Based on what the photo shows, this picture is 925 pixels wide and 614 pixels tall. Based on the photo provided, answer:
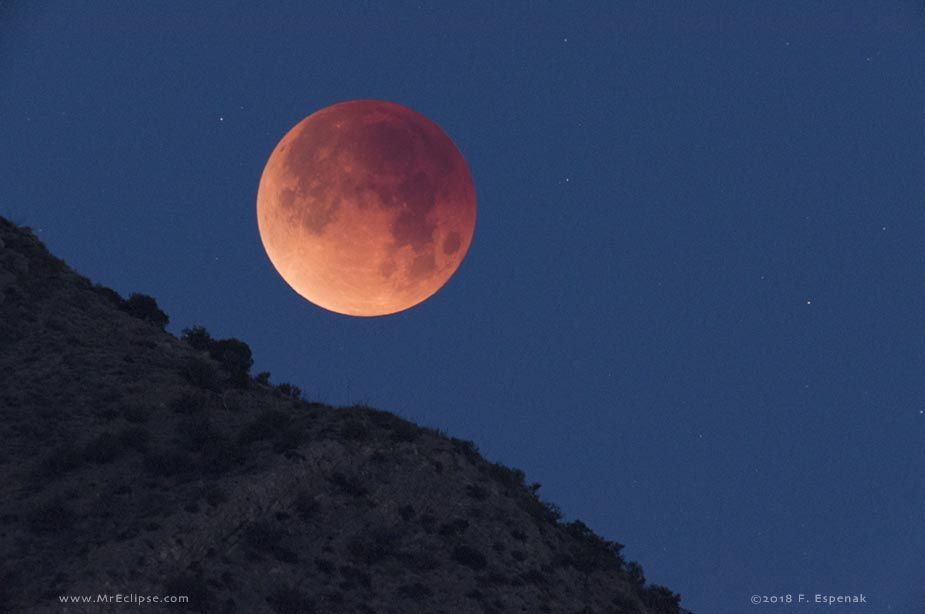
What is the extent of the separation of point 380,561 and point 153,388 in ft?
48.6

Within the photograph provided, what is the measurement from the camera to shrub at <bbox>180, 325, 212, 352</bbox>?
56.4 metres

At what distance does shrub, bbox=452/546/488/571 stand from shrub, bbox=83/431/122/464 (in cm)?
1463

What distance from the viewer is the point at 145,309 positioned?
56.9m

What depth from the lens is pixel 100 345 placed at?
156 ft

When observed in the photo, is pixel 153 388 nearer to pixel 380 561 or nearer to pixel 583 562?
pixel 380 561

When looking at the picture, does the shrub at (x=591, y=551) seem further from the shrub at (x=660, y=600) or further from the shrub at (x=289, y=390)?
the shrub at (x=289, y=390)

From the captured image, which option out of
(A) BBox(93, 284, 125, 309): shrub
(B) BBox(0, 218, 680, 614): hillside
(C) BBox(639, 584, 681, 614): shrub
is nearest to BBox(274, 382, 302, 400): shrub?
(B) BBox(0, 218, 680, 614): hillside

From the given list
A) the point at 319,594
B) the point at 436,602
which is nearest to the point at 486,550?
the point at 436,602

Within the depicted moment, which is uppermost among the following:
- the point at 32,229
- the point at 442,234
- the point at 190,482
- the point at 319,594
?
the point at 32,229

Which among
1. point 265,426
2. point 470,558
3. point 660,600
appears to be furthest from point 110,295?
point 660,600

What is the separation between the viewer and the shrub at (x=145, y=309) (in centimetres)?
5578

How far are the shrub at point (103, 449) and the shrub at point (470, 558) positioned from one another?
14.6 m

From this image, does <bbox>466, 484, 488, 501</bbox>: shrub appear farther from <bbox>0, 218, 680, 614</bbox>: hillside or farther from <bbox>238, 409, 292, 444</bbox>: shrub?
<bbox>238, 409, 292, 444</bbox>: shrub

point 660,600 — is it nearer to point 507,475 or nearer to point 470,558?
point 507,475
